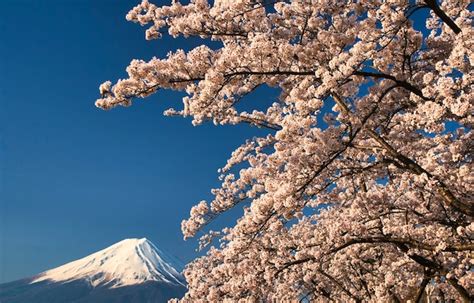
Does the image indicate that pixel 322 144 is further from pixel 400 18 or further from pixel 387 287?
pixel 387 287

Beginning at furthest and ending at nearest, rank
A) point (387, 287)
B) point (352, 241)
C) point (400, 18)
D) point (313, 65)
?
point (387, 287) → point (352, 241) → point (313, 65) → point (400, 18)

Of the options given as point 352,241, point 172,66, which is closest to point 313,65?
point 172,66

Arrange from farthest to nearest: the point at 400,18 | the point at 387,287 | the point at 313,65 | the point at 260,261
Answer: the point at 387,287 < the point at 260,261 < the point at 313,65 < the point at 400,18

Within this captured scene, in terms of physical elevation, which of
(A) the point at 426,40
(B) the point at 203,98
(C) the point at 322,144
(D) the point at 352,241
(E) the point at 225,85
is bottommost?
(D) the point at 352,241

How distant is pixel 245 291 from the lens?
26.5 feet

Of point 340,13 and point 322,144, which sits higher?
point 340,13

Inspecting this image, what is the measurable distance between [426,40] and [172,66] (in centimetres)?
461

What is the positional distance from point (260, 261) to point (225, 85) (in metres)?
3.59

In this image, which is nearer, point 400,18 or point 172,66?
point 400,18

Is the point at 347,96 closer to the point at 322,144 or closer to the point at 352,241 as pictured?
the point at 322,144

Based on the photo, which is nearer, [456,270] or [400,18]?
[400,18]

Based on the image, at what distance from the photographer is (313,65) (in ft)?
22.1

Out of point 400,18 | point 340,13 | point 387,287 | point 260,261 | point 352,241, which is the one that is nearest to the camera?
point 400,18

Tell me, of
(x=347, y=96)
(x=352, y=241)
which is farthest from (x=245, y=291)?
(x=347, y=96)
